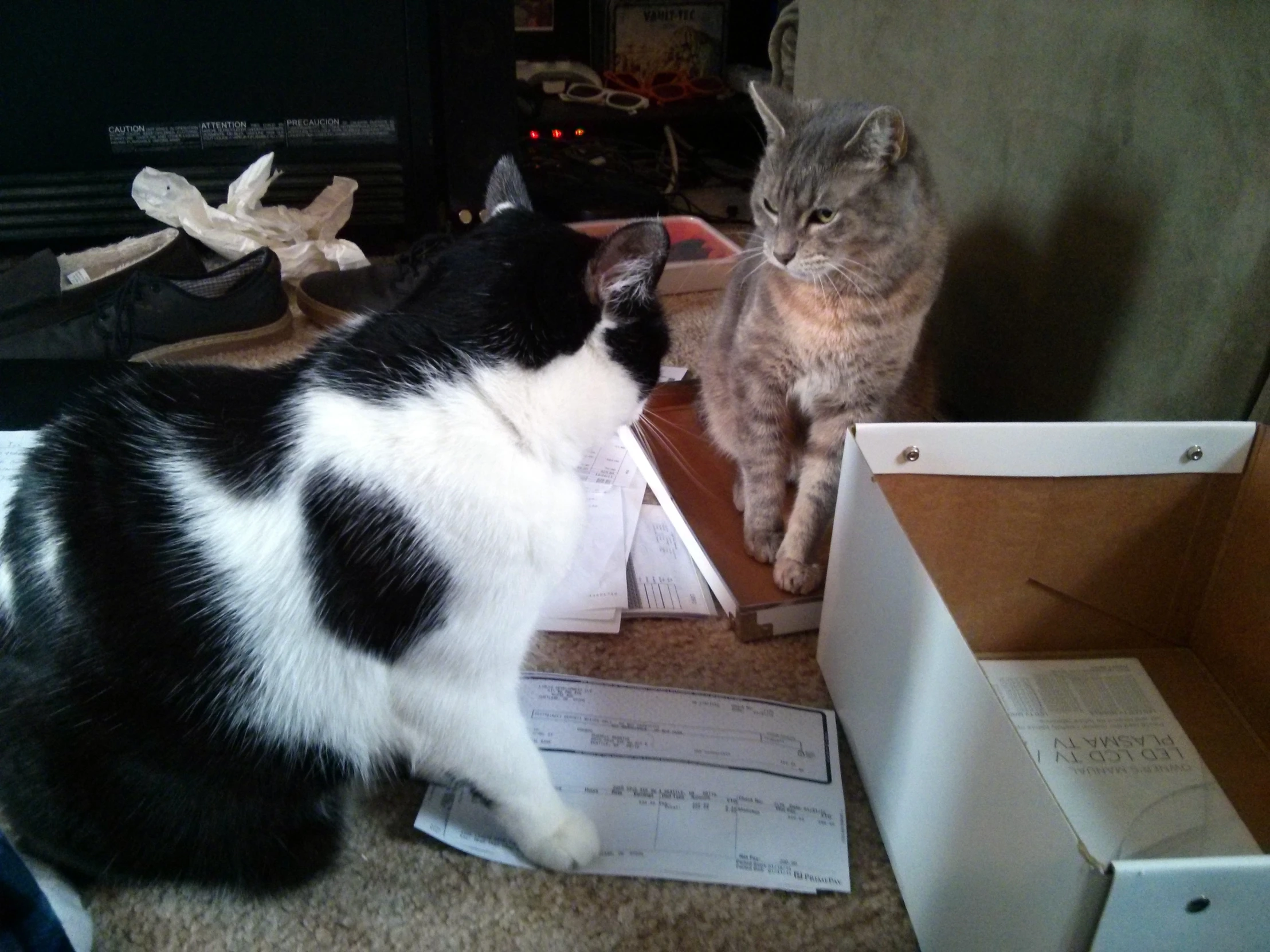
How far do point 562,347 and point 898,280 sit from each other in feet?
1.72

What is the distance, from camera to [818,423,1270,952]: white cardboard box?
0.66m

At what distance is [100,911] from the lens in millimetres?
801

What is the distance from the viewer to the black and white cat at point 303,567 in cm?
70

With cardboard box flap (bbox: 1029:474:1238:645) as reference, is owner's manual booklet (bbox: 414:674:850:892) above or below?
below

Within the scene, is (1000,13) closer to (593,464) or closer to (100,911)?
(593,464)

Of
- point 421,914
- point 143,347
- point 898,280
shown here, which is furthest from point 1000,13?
point 143,347

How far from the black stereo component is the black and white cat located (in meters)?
1.30

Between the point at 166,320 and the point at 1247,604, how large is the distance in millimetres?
1572

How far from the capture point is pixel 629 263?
72cm

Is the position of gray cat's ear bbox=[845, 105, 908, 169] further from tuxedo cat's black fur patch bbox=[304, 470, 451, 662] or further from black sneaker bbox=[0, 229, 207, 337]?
black sneaker bbox=[0, 229, 207, 337]

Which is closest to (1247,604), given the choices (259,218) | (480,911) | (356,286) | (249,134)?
(480,911)

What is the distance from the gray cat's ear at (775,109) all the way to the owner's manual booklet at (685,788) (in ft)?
2.18

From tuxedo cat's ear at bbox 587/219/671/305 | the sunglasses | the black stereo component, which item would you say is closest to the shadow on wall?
tuxedo cat's ear at bbox 587/219/671/305

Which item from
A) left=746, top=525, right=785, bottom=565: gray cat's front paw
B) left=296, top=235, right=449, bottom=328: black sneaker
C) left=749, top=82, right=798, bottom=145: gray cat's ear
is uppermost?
left=749, top=82, right=798, bottom=145: gray cat's ear
